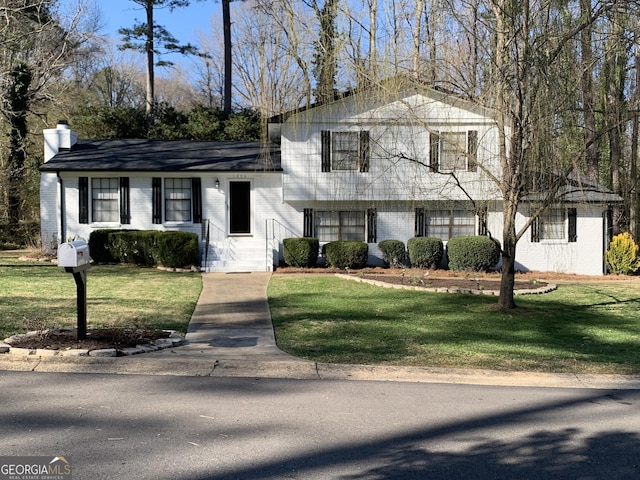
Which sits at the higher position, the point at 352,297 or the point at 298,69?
the point at 298,69

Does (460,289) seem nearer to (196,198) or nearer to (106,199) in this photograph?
(196,198)

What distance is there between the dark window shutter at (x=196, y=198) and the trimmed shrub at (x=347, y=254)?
15.8 feet

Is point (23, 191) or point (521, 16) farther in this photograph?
point (23, 191)

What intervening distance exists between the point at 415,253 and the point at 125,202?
10.3 metres

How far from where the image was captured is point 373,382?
7203 mm

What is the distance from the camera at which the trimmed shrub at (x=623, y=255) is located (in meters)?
20.7

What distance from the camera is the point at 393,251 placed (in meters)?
20.6

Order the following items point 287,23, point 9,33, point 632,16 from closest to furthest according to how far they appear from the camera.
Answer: point 632,16, point 287,23, point 9,33

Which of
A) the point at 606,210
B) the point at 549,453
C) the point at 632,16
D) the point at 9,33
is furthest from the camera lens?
the point at 606,210

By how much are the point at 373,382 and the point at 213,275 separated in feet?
39.0

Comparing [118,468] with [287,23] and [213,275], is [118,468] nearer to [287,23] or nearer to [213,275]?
[287,23]

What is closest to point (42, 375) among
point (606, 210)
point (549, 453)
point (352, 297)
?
point (549, 453)

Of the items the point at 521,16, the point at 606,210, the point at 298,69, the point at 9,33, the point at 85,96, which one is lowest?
the point at 606,210

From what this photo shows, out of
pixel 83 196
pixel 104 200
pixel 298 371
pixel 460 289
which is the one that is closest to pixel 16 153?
pixel 83 196
